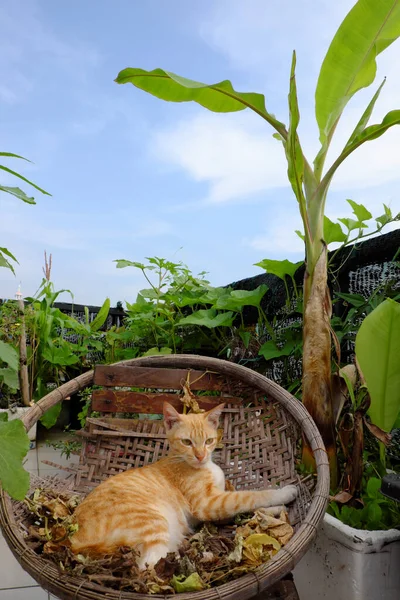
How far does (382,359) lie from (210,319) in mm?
1147

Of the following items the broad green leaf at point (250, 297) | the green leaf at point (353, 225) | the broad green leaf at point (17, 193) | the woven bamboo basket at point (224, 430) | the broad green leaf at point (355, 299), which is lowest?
the woven bamboo basket at point (224, 430)

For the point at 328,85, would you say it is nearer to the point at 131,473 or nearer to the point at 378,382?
the point at 378,382

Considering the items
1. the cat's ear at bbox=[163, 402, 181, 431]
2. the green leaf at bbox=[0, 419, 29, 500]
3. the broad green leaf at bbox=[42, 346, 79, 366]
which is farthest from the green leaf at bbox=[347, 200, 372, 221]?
the broad green leaf at bbox=[42, 346, 79, 366]

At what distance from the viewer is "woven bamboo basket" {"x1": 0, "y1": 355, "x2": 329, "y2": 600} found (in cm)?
115

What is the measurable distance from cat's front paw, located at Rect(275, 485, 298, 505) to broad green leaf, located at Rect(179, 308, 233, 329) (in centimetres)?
105

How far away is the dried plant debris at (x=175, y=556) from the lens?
0.87 m

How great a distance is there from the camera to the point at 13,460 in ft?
2.29

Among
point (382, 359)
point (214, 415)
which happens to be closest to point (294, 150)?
point (382, 359)

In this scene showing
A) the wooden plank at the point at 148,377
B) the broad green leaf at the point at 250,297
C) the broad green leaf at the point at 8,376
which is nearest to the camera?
the broad green leaf at the point at 8,376

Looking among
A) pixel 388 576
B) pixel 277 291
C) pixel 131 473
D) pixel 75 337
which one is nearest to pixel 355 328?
pixel 277 291

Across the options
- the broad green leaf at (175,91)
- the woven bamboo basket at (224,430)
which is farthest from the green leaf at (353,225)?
the woven bamboo basket at (224,430)

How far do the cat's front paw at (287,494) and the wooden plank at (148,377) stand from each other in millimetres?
418

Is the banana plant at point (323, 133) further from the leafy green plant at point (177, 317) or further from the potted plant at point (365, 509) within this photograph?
the leafy green plant at point (177, 317)

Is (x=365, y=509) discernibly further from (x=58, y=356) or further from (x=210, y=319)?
(x=58, y=356)
